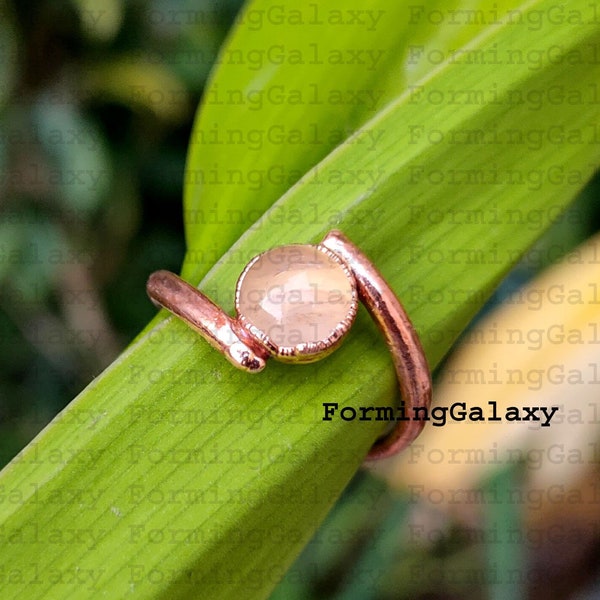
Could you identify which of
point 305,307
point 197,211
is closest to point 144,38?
point 197,211

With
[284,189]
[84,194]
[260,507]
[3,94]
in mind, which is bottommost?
[260,507]

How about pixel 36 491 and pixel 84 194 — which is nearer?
pixel 36 491

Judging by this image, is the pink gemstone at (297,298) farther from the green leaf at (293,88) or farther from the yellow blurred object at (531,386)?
the yellow blurred object at (531,386)

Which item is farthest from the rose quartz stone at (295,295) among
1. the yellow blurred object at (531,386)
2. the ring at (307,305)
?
the yellow blurred object at (531,386)

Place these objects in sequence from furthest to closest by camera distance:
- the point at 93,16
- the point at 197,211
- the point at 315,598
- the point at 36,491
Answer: the point at 315,598 → the point at 93,16 → the point at 197,211 → the point at 36,491

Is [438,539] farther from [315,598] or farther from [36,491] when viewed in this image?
[36,491]

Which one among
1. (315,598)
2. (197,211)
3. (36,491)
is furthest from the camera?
(315,598)

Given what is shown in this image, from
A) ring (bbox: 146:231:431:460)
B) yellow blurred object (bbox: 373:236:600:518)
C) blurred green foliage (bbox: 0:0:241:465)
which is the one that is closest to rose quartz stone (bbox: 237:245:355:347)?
ring (bbox: 146:231:431:460)

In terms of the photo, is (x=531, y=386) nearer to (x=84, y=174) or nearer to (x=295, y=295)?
(x=295, y=295)
